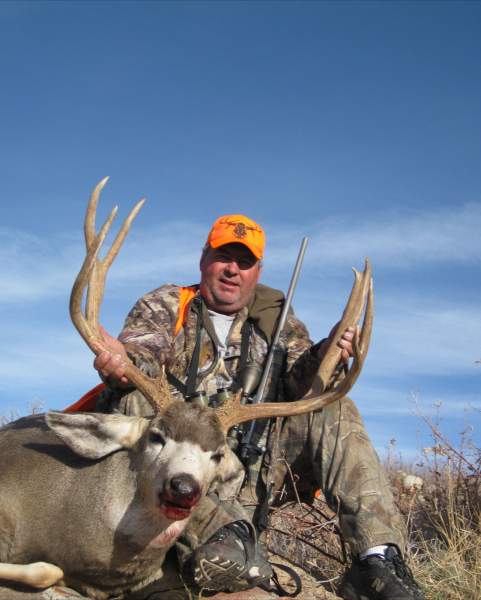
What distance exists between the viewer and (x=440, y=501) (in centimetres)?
760

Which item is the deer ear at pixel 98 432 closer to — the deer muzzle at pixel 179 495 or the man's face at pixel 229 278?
the deer muzzle at pixel 179 495

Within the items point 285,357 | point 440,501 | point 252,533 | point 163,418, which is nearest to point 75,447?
point 163,418

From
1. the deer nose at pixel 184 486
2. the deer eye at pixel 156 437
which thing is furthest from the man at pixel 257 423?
the deer nose at pixel 184 486

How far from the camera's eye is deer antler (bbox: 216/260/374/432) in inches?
187

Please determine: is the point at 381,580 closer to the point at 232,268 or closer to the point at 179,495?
the point at 179,495

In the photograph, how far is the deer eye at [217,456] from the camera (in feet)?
14.7

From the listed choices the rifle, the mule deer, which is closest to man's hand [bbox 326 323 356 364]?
the mule deer

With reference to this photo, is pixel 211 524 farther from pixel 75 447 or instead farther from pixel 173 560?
pixel 75 447

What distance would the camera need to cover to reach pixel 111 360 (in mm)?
4723

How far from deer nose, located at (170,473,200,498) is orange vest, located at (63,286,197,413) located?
5.14ft

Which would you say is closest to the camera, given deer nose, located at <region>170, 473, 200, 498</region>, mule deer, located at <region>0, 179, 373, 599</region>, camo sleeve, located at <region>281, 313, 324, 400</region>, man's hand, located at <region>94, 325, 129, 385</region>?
deer nose, located at <region>170, 473, 200, 498</region>

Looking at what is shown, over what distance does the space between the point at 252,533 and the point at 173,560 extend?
50 cm

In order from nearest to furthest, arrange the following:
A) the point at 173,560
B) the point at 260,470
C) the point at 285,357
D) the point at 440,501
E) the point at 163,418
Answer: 1. the point at 163,418
2. the point at 173,560
3. the point at 260,470
4. the point at 285,357
5. the point at 440,501

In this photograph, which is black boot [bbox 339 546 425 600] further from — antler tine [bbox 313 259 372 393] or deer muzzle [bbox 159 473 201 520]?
deer muzzle [bbox 159 473 201 520]
